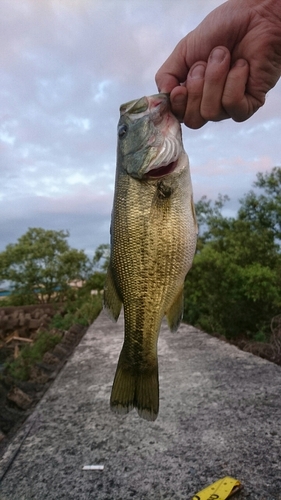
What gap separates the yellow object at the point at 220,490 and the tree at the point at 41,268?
3301cm

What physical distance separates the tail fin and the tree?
1324 inches

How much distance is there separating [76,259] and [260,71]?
117 feet

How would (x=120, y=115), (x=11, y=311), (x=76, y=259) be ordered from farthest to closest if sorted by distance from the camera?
(x=76, y=259) < (x=11, y=311) < (x=120, y=115)

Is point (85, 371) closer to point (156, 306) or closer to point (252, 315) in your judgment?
point (156, 306)

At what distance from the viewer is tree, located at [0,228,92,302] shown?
36.8 m

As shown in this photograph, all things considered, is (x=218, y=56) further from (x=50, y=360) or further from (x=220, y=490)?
(x=50, y=360)

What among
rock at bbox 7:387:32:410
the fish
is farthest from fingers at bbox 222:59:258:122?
rock at bbox 7:387:32:410

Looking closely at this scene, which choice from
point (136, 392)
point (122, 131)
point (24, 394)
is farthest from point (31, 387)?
point (122, 131)

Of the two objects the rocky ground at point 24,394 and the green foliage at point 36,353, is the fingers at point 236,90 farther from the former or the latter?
the green foliage at point 36,353

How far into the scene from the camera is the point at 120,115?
8.21ft

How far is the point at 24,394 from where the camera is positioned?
546cm

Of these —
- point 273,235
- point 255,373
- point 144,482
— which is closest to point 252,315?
point 273,235

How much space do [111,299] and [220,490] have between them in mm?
1569

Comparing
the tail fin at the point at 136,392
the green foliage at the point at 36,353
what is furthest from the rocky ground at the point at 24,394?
the tail fin at the point at 136,392
